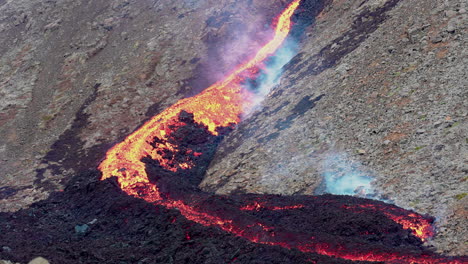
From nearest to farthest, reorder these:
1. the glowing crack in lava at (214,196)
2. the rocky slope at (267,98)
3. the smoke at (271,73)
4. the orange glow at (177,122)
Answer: the glowing crack in lava at (214,196) < the rocky slope at (267,98) < the orange glow at (177,122) < the smoke at (271,73)

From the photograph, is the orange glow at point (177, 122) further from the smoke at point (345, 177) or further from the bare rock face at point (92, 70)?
the smoke at point (345, 177)

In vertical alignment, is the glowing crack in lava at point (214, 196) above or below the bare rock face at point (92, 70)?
below

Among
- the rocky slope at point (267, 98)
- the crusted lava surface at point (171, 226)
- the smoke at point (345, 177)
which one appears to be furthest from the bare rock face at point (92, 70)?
the smoke at point (345, 177)

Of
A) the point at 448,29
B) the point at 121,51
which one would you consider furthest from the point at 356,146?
the point at 121,51

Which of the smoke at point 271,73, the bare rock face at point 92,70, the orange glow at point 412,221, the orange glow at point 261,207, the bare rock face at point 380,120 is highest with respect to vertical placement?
the bare rock face at point 92,70

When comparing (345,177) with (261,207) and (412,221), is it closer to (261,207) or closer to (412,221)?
(261,207)

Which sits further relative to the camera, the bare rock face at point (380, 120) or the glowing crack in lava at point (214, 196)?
the bare rock face at point (380, 120)

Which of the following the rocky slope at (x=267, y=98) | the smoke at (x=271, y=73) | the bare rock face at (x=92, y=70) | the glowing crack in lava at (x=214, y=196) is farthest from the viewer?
the smoke at (x=271, y=73)
